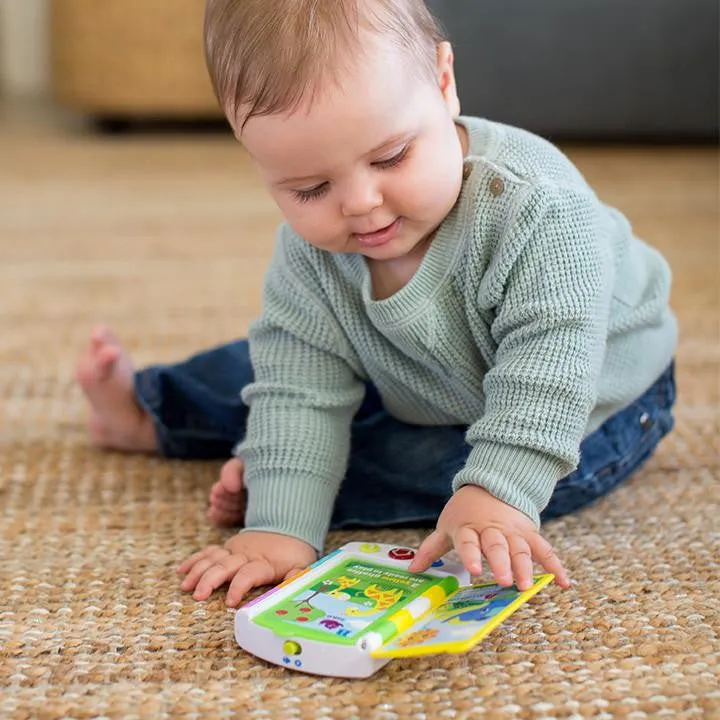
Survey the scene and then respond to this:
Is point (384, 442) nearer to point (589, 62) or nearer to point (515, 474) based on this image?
point (515, 474)

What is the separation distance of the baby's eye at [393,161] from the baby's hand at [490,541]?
0.20 m

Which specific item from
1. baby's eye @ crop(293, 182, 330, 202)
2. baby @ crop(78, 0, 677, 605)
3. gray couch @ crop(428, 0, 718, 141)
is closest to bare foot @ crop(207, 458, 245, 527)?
baby @ crop(78, 0, 677, 605)

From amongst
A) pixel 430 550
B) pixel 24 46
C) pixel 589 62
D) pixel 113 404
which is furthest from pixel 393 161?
pixel 24 46

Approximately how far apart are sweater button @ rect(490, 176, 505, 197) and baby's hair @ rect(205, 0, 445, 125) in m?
0.10

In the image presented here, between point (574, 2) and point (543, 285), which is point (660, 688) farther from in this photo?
point (574, 2)

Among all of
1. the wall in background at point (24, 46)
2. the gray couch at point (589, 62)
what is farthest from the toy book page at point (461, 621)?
the wall in background at point (24, 46)

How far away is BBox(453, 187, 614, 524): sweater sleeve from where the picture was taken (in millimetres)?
713

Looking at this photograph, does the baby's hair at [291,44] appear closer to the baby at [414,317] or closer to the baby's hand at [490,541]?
the baby at [414,317]

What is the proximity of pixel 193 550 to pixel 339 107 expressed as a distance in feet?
1.04

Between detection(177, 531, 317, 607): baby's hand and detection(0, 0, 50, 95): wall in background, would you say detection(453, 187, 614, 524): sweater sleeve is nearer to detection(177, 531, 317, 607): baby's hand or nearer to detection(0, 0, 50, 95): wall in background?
detection(177, 531, 317, 607): baby's hand

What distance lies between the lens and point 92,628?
2.26 feet

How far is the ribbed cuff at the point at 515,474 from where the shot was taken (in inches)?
27.3

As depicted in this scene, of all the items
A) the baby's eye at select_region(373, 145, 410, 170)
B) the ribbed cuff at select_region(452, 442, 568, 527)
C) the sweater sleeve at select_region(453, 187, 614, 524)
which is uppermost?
the baby's eye at select_region(373, 145, 410, 170)

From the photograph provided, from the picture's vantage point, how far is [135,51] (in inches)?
101
